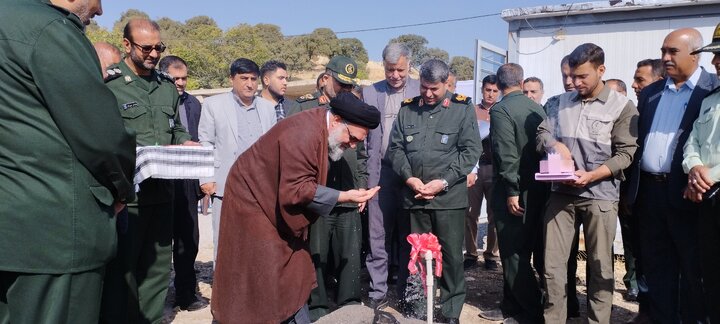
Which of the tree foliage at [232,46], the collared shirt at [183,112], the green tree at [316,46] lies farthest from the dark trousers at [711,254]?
the green tree at [316,46]

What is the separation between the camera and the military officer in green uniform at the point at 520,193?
16.0 feet

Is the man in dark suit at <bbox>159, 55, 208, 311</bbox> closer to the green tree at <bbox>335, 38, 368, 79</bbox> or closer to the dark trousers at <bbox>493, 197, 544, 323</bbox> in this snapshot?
the dark trousers at <bbox>493, 197, 544, 323</bbox>

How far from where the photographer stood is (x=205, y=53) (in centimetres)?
3067

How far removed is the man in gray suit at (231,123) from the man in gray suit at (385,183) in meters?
1.14

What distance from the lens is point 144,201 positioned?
404cm

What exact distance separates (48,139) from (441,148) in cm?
325

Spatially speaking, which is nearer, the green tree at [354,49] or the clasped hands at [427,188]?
the clasped hands at [427,188]

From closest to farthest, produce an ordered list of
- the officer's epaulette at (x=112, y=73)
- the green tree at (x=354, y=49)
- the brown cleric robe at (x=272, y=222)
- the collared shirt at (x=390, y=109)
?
the brown cleric robe at (x=272, y=222) < the officer's epaulette at (x=112, y=73) < the collared shirt at (x=390, y=109) < the green tree at (x=354, y=49)

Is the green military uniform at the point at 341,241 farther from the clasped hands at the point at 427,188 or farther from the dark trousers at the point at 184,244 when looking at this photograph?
the dark trousers at the point at 184,244

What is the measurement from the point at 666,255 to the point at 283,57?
33.3 meters

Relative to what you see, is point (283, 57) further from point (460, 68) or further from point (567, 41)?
point (567, 41)

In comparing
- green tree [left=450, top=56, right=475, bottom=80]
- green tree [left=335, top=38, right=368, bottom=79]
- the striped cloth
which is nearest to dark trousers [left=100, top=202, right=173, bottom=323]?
the striped cloth

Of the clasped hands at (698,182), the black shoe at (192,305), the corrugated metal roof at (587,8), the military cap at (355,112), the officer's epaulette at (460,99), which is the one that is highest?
the corrugated metal roof at (587,8)

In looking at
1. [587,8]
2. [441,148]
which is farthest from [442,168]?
[587,8]
